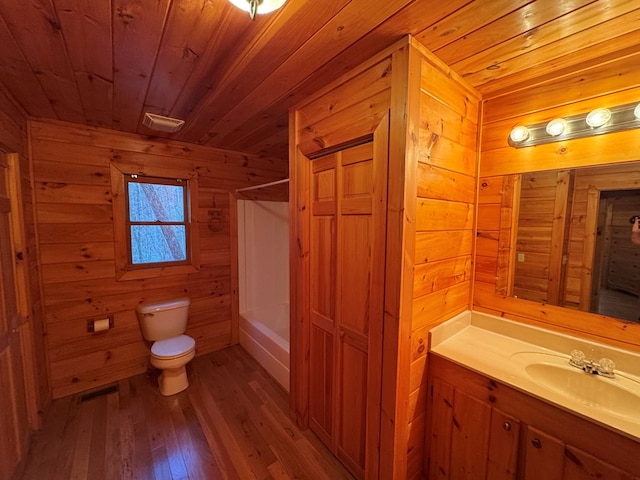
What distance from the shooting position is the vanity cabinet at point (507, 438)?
93 centimetres

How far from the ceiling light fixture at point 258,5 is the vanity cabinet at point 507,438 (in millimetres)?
1736

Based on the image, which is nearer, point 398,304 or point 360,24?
point 360,24

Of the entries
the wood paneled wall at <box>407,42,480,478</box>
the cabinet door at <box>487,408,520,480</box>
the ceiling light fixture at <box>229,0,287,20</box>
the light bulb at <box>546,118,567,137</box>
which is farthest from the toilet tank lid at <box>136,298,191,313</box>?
the light bulb at <box>546,118,567,137</box>

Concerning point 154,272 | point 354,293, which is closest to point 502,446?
point 354,293

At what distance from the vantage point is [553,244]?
4.85ft

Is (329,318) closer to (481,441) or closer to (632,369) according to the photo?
(481,441)

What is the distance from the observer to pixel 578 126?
1.33 metres

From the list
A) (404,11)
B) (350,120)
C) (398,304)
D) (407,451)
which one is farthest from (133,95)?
(407,451)

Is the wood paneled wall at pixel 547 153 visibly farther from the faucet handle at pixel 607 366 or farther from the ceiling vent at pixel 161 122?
the ceiling vent at pixel 161 122

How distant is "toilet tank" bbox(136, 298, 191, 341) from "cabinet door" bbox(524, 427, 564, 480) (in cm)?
267

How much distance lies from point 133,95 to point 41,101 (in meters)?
0.69

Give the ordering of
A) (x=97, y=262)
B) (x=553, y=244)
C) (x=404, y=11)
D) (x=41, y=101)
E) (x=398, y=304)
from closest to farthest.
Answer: (x=404, y=11), (x=398, y=304), (x=553, y=244), (x=41, y=101), (x=97, y=262)

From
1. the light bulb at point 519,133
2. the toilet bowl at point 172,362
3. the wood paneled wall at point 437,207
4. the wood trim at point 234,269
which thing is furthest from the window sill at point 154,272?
the light bulb at point 519,133

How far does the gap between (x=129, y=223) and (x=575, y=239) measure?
3.37 meters
